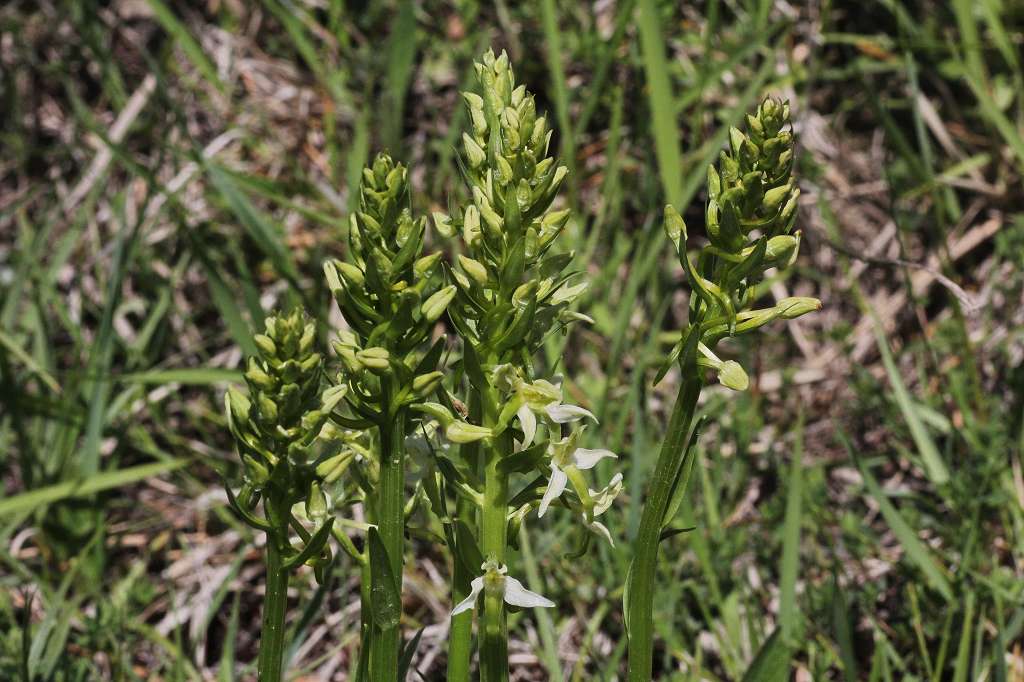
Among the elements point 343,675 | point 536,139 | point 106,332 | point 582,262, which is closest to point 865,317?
point 582,262

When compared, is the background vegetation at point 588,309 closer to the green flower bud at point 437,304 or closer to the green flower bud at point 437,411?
the green flower bud at point 437,411

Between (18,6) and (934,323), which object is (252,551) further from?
(18,6)

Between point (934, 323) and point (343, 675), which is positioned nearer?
Result: point (343, 675)

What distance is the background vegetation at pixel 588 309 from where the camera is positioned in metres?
3.20

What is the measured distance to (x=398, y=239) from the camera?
1487mm

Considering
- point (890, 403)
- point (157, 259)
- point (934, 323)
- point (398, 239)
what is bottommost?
point (398, 239)

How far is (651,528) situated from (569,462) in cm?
16

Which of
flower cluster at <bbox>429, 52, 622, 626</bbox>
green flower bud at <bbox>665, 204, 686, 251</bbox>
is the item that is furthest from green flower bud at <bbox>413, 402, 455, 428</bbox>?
green flower bud at <bbox>665, 204, 686, 251</bbox>

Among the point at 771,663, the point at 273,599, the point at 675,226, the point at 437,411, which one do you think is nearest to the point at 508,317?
the point at 437,411

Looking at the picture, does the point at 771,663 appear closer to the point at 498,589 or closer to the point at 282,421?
the point at 498,589

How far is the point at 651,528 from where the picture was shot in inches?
65.7

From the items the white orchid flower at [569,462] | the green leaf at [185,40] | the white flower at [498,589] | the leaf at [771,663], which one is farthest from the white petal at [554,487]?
the green leaf at [185,40]

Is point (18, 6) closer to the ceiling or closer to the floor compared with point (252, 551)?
closer to the ceiling

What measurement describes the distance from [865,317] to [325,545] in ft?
11.5
